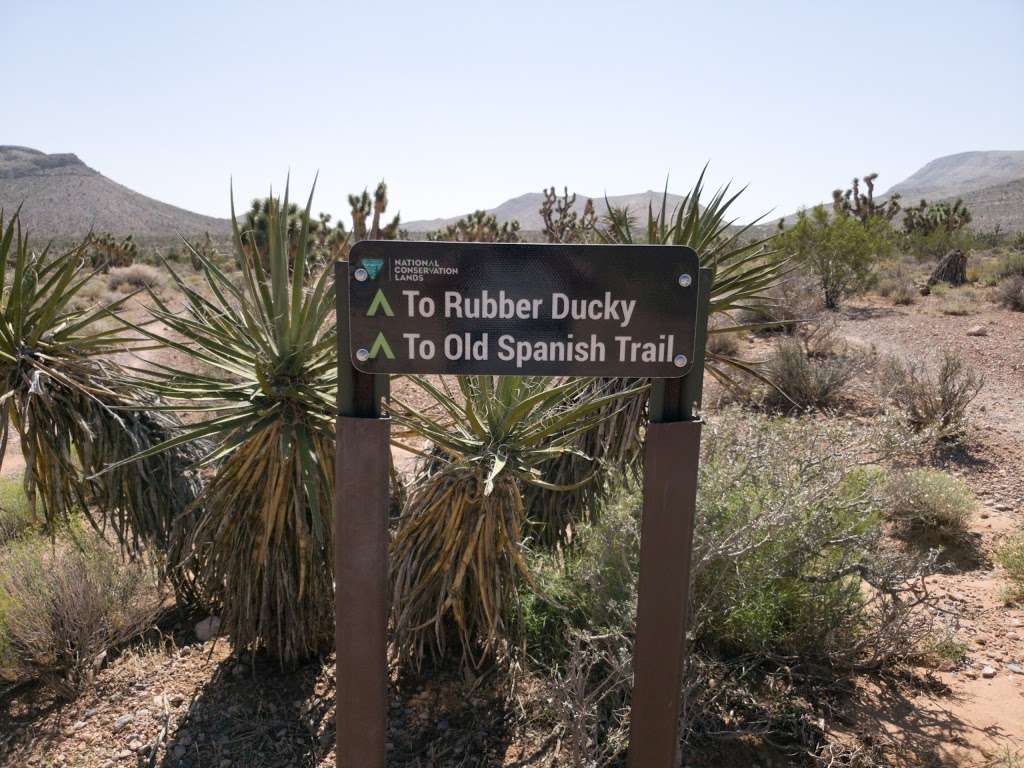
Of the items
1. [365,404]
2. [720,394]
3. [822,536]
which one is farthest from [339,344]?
[720,394]

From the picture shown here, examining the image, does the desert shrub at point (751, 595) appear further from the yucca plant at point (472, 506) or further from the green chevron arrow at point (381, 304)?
the green chevron arrow at point (381, 304)

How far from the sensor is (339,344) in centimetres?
243

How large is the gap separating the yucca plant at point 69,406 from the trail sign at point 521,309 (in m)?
2.02

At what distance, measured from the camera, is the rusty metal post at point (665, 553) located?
8.27ft

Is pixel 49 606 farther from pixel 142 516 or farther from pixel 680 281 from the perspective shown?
pixel 680 281

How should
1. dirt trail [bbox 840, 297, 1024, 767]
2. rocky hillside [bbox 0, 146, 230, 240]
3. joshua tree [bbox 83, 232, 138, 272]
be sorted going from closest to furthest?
1. dirt trail [bbox 840, 297, 1024, 767]
2. joshua tree [bbox 83, 232, 138, 272]
3. rocky hillside [bbox 0, 146, 230, 240]

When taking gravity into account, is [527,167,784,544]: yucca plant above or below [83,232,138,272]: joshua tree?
below

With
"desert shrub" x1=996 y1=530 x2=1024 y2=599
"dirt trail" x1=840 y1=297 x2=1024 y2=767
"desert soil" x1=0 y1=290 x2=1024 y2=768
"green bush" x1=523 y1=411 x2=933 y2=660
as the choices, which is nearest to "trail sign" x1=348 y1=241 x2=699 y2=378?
"green bush" x1=523 y1=411 x2=933 y2=660

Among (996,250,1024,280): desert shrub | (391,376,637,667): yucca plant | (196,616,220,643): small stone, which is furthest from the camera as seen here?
(996,250,1024,280): desert shrub

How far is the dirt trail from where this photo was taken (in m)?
3.57

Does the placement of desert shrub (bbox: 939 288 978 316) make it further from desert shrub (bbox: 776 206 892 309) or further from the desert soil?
the desert soil

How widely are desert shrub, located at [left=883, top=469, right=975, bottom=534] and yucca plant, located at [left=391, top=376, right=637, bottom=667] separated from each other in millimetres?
4045

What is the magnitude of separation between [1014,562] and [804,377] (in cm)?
510

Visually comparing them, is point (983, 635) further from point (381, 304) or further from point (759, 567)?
point (381, 304)
